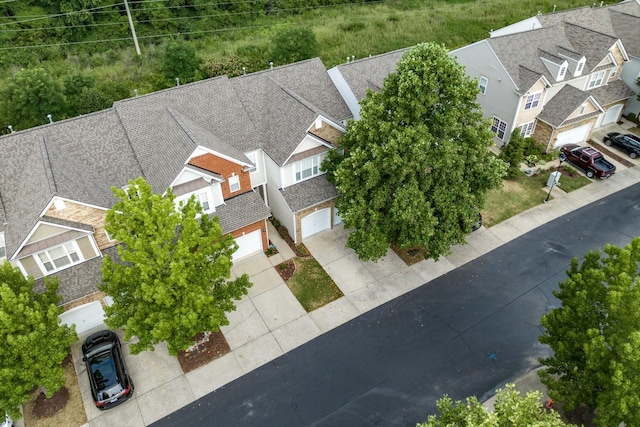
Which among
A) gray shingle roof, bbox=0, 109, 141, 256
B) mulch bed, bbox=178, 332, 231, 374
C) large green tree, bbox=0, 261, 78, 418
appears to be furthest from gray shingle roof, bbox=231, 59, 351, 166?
large green tree, bbox=0, 261, 78, 418

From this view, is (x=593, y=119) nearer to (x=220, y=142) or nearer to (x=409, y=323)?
(x=409, y=323)

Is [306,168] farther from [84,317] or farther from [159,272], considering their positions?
[84,317]

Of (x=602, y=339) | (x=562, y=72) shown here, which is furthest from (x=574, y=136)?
(x=602, y=339)

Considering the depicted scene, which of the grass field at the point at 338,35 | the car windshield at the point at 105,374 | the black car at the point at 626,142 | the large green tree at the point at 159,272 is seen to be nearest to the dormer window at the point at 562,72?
the black car at the point at 626,142

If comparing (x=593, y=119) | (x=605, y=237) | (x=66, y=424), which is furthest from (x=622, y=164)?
(x=66, y=424)

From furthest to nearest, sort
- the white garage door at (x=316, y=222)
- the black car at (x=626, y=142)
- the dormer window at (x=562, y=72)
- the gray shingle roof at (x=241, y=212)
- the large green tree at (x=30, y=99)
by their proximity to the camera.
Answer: the black car at (x=626, y=142)
the dormer window at (x=562, y=72)
the large green tree at (x=30, y=99)
the white garage door at (x=316, y=222)
the gray shingle roof at (x=241, y=212)

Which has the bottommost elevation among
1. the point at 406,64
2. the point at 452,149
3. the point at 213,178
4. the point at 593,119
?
the point at 593,119

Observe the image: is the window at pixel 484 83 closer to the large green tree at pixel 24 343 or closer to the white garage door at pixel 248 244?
the white garage door at pixel 248 244
